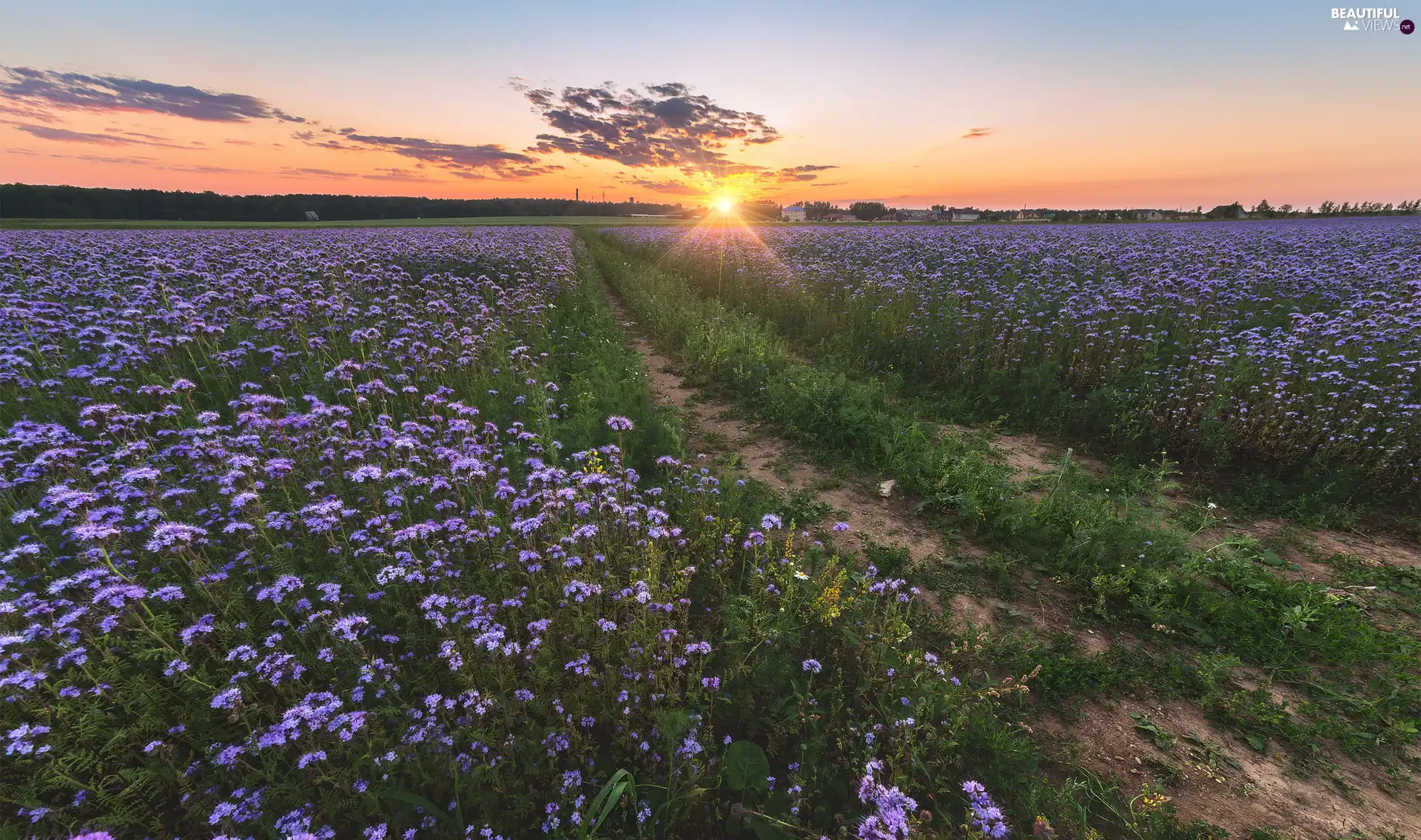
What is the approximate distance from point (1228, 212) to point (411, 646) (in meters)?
89.2

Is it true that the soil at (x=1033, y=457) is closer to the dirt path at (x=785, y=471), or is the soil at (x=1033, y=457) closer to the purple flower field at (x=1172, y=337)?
the purple flower field at (x=1172, y=337)

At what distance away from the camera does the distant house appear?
192 ft

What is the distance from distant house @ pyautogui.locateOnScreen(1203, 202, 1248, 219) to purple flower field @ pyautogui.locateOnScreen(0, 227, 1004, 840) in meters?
83.9

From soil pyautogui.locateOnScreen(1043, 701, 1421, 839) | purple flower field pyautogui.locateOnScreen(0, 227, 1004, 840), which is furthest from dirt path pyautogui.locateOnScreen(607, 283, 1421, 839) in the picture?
purple flower field pyautogui.locateOnScreen(0, 227, 1004, 840)

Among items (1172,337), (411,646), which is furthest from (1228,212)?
(411,646)

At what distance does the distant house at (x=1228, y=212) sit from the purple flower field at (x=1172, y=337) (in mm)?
59253

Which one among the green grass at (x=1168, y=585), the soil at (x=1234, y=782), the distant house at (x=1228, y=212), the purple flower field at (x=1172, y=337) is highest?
the distant house at (x=1228, y=212)

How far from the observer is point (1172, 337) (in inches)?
375

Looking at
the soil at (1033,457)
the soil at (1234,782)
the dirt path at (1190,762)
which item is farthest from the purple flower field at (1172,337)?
the soil at (1234,782)

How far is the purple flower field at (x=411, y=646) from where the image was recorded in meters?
2.63

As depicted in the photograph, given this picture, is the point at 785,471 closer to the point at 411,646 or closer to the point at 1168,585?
the point at 1168,585

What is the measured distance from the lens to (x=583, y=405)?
22.6 feet

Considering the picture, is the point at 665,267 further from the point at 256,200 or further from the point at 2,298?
the point at 256,200

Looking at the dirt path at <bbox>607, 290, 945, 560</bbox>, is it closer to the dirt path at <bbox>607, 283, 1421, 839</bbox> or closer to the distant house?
the dirt path at <bbox>607, 283, 1421, 839</bbox>
